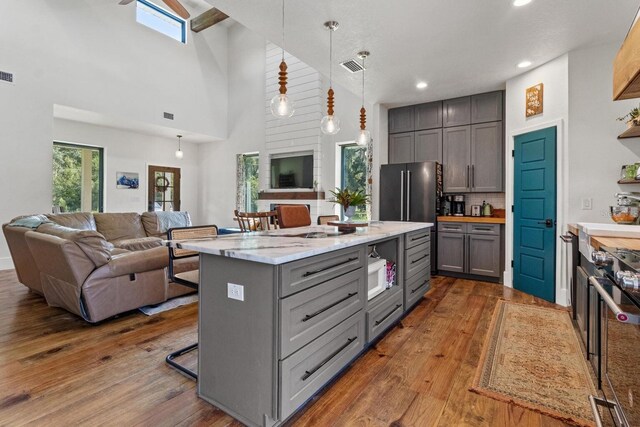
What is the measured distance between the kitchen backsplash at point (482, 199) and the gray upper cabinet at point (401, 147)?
3.63 feet

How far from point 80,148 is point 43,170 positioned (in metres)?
1.53

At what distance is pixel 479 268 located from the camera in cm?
Result: 460

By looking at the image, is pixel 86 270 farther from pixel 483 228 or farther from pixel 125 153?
pixel 125 153

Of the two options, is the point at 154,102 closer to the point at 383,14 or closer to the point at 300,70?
the point at 300,70

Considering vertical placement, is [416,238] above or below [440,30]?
below

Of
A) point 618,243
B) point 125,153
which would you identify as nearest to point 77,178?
point 125,153

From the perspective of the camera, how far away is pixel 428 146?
5223 mm

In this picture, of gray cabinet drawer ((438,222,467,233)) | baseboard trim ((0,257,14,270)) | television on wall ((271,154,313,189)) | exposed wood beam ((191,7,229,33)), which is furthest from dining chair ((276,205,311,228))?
exposed wood beam ((191,7,229,33))

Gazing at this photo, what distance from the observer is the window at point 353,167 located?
6.51 meters

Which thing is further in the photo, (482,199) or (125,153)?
(125,153)

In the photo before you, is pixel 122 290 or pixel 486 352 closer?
pixel 486 352

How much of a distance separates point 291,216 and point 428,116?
3200 millimetres

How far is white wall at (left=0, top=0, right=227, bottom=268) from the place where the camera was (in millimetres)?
5254

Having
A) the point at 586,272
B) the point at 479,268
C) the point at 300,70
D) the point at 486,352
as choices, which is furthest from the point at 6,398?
the point at 300,70
